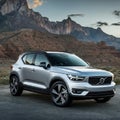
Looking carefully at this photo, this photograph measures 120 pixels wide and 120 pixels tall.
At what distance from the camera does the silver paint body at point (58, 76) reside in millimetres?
11023

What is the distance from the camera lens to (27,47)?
7283 inches

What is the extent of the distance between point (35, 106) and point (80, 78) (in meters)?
1.57

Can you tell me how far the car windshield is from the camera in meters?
12.3

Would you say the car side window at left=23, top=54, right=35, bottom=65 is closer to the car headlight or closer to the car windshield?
the car windshield

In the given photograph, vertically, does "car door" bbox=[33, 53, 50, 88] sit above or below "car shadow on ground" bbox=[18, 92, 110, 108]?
above

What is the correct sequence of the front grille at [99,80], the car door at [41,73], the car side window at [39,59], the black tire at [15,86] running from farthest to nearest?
the black tire at [15,86] → the car side window at [39,59] → the car door at [41,73] → the front grille at [99,80]

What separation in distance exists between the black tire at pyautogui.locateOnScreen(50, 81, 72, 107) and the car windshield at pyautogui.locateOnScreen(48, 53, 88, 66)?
0.83 metres

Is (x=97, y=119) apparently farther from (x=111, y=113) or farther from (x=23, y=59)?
(x=23, y=59)

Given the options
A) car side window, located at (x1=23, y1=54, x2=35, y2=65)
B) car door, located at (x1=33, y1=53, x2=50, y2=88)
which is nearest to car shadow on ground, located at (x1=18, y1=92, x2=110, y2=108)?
car door, located at (x1=33, y1=53, x2=50, y2=88)

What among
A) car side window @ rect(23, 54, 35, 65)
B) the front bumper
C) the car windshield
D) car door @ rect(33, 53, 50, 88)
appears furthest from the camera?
car side window @ rect(23, 54, 35, 65)

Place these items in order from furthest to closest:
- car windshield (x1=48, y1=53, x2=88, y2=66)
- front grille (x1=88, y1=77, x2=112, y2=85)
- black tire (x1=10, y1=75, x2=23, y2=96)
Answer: black tire (x1=10, y1=75, x2=23, y2=96) → car windshield (x1=48, y1=53, x2=88, y2=66) → front grille (x1=88, y1=77, x2=112, y2=85)

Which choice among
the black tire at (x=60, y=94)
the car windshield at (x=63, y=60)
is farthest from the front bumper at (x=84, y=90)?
the car windshield at (x=63, y=60)

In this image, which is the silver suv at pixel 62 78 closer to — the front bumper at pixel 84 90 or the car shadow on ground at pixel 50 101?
the front bumper at pixel 84 90

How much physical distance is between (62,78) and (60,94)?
1.62 ft
